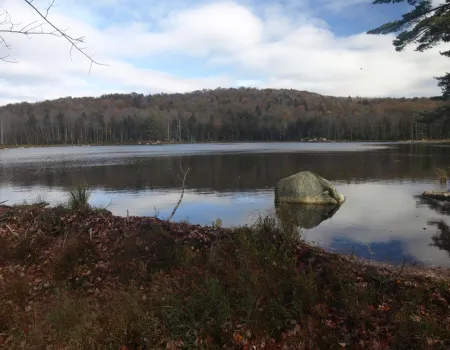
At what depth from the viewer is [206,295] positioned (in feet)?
21.4

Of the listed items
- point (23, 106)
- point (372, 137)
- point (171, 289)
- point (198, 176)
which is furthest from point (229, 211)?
point (23, 106)

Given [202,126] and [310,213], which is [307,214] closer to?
[310,213]

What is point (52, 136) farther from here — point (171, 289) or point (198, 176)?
point (171, 289)

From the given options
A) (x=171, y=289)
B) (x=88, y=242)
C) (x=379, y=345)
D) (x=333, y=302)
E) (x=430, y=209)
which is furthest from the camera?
(x=430, y=209)

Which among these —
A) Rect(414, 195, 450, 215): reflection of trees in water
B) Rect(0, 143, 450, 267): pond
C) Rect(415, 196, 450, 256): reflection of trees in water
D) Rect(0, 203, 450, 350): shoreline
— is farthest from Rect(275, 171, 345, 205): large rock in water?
Rect(0, 203, 450, 350): shoreline

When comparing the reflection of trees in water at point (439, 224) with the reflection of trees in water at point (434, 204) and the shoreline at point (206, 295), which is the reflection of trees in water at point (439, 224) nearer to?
the reflection of trees in water at point (434, 204)

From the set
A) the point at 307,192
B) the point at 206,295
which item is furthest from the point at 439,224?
the point at 206,295

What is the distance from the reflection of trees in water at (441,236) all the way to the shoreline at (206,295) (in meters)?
2.60

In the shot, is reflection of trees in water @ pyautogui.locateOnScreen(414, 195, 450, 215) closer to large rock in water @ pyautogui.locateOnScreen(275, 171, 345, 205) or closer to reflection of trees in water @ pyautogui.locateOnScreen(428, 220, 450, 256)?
reflection of trees in water @ pyautogui.locateOnScreen(428, 220, 450, 256)

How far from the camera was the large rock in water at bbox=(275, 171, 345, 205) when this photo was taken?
18.6 metres

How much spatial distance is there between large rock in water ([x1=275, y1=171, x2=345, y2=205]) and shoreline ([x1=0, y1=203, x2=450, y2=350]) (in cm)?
968

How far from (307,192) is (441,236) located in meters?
7.53

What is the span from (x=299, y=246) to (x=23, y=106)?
221408 millimetres

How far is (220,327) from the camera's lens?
19.3 feet
